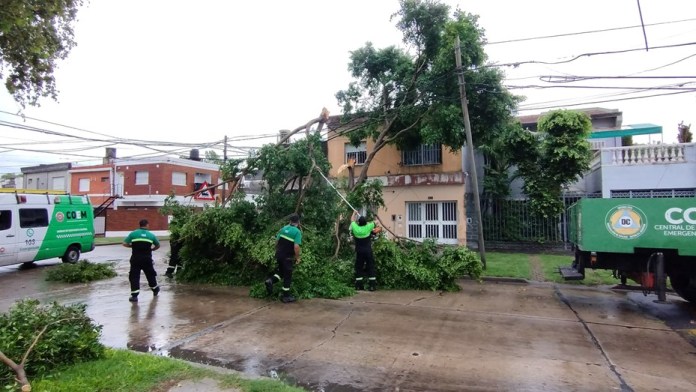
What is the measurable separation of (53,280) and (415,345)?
33.3 ft

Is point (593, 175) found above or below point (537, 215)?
above

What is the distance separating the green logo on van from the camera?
7383 millimetres

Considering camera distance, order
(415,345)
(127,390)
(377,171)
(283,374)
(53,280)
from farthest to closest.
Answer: (377,171) < (53,280) < (415,345) < (283,374) < (127,390)

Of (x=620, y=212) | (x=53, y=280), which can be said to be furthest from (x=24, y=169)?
(x=620, y=212)

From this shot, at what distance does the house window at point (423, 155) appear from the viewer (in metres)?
17.4

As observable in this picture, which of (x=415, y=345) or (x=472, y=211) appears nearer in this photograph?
(x=415, y=345)

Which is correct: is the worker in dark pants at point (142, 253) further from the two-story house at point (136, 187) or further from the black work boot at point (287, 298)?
the two-story house at point (136, 187)

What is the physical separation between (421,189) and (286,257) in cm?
1039

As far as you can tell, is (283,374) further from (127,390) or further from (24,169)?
(24,169)

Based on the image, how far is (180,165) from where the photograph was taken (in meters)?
32.8

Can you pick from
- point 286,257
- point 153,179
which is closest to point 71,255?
point 286,257

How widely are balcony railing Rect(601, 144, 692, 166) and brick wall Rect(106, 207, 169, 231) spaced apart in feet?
92.9

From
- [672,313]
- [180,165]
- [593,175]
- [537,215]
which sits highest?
[180,165]

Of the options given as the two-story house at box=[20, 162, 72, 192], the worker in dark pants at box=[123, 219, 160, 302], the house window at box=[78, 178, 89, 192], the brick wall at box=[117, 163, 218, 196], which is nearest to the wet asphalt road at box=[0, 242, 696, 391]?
the worker in dark pants at box=[123, 219, 160, 302]
